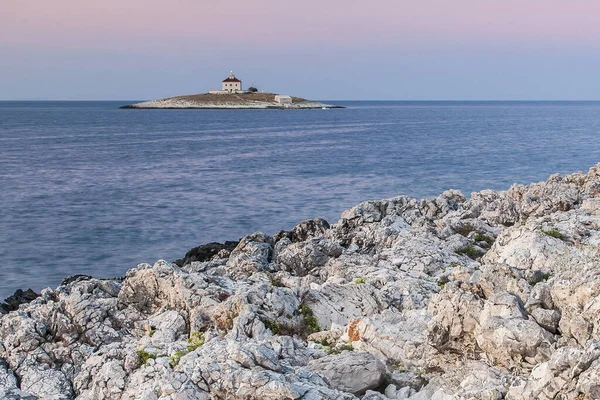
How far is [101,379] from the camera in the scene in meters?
12.1

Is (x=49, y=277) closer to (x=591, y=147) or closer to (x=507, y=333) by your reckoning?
(x=507, y=333)

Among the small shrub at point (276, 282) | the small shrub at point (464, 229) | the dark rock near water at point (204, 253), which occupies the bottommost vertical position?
the dark rock near water at point (204, 253)

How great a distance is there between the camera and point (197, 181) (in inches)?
2283

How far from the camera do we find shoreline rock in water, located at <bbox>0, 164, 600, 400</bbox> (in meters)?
10.7

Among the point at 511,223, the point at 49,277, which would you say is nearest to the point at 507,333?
the point at 511,223

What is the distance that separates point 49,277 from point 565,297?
22.3m

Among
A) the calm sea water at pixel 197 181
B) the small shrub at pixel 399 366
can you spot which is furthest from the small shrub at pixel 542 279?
the calm sea water at pixel 197 181

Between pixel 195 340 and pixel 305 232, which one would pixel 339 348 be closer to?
pixel 195 340

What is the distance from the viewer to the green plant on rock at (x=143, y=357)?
1231cm

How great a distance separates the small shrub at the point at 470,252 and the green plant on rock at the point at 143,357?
1158 centimetres

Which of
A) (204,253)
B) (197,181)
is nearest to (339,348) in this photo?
(204,253)

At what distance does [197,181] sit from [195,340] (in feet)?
149

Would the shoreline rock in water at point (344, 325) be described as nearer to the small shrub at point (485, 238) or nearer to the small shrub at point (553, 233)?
the small shrub at point (485, 238)

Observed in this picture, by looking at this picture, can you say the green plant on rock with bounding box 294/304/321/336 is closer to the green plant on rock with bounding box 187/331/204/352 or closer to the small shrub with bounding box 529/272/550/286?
the green plant on rock with bounding box 187/331/204/352
